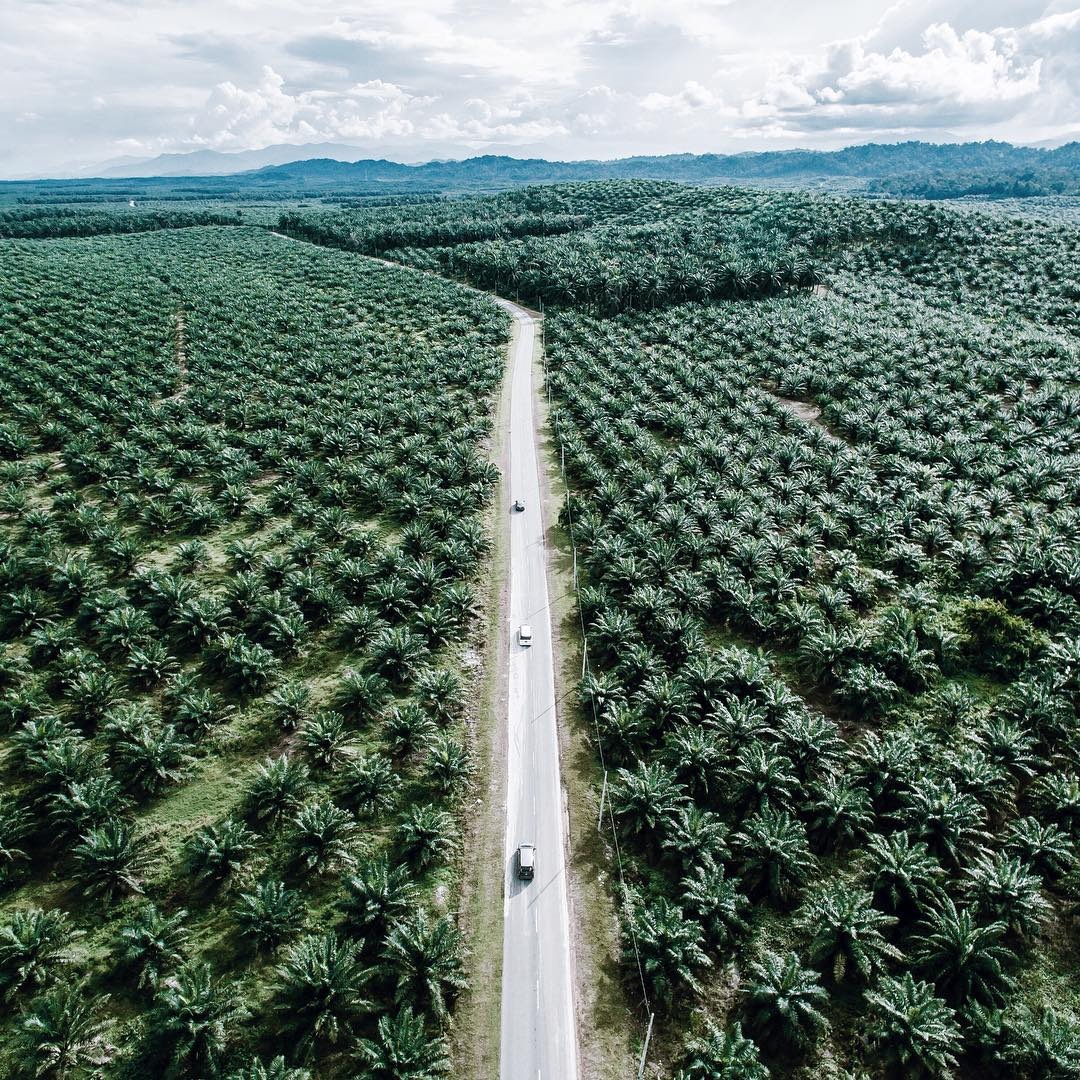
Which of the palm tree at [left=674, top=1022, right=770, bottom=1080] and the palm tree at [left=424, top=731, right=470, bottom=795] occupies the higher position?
the palm tree at [left=424, top=731, right=470, bottom=795]

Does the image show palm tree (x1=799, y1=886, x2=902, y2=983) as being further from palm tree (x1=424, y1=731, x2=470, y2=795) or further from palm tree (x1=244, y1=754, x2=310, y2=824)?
palm tree (x1=244, y1=754, x2=310, y2=824)

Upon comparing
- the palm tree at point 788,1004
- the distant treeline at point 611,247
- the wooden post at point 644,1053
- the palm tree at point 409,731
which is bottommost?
the wooden post at point 644,1053

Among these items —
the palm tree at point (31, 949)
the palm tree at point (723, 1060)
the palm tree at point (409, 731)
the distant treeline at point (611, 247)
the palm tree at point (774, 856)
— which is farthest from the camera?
the distant treeline at point (611, 247)

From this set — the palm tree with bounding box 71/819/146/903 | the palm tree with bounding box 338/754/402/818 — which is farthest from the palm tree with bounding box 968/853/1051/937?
the palm tree with bounding box 71/819/146/903

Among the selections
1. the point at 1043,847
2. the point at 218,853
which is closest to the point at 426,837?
the point at 218,853

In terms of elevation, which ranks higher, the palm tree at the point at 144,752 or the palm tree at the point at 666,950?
the palm tree at the point at 144,752

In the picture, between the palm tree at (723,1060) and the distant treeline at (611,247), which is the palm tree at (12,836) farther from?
the distant treeline at (611,247)

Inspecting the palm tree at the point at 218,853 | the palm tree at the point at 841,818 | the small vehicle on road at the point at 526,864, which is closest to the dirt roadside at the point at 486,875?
the small vehicle on road at the point at 526,864
